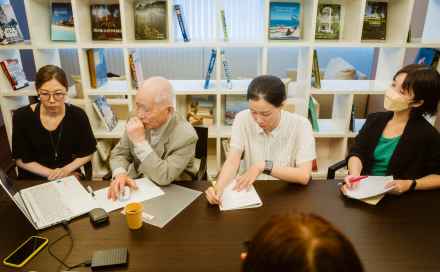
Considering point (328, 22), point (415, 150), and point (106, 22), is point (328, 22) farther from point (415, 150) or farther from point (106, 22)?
point (106, 22)

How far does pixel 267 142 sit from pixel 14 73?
7.47 ft

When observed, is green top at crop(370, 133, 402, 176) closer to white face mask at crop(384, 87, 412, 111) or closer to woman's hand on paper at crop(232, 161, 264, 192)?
white face mask at crop(384, 87, 412, 111)

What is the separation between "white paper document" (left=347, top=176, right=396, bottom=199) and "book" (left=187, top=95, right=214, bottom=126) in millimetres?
1689

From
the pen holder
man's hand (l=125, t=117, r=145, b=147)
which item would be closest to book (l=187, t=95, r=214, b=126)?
man's hand (l=125, t=117, r=145, b=147)

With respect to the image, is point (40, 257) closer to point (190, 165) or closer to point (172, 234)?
point (172, 234)

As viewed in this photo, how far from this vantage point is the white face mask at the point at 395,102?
171 cm

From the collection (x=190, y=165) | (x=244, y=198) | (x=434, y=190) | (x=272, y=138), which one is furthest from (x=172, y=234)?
(x=434, y=190)

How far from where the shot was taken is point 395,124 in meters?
1.83

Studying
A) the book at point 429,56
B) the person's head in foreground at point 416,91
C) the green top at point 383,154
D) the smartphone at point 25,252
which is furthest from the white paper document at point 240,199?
the book at point 429,56

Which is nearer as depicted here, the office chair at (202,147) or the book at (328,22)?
the office chair at (202,147)

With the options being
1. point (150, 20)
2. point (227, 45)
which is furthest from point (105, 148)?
point (227, 45)

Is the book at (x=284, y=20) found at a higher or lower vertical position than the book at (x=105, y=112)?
higher

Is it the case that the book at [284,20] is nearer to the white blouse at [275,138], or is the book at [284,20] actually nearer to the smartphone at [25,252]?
the white blouse at [275,138]

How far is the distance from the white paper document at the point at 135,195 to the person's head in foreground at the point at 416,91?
1.35 metres
